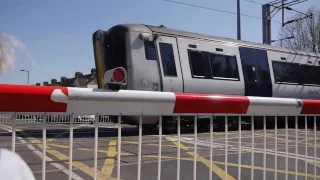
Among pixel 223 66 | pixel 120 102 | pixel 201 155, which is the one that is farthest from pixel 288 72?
pixel 120 102

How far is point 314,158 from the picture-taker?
382cm

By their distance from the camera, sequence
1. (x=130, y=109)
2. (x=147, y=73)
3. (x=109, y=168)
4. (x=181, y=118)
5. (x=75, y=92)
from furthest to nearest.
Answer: (x=147, y=73) < (x=109, y=168) < (x=181, y=118) < (x=130, y=109) < (x=75, y=92)

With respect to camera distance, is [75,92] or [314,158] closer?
[75,92]

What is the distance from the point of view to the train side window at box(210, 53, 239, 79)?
11102 millimetres

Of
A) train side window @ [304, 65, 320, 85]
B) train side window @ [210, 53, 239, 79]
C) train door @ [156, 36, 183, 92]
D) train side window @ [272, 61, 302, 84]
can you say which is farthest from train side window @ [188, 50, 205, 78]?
train side window @ [304, 65, 320, 85]

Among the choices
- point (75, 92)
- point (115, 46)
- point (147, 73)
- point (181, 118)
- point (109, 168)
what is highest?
point (115, 46)

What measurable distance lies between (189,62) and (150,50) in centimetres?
142

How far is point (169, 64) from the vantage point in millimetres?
10117

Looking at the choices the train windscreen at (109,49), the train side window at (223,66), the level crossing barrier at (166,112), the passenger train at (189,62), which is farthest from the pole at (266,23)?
the level crossing barrier at (166,112)

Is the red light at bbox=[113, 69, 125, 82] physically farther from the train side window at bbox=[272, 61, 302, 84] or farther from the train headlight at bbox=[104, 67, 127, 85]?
the train side window at bbox=[272, 61, 302, 84]

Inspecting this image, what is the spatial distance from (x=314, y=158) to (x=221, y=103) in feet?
5.79

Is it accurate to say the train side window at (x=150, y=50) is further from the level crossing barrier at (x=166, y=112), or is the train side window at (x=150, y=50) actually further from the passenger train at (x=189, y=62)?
the level crossing barrier at (x=166, y=112)

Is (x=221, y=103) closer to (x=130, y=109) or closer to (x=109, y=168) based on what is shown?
(x=130, y=109)

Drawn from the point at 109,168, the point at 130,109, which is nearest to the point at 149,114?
the point at 130,109
